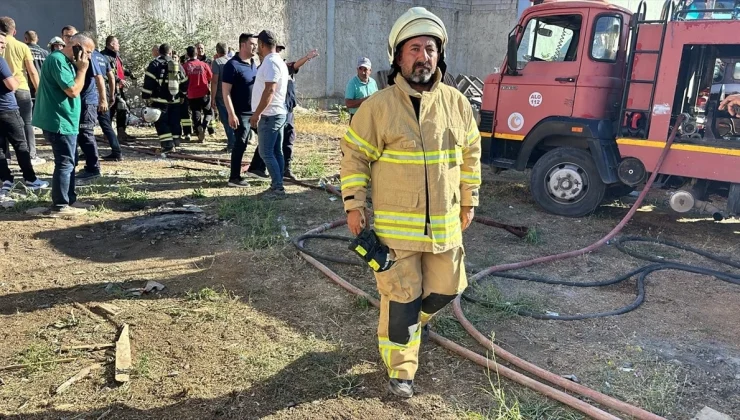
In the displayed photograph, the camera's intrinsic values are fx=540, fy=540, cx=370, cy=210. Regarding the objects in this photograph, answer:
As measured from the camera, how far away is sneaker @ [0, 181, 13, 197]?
19.7ft

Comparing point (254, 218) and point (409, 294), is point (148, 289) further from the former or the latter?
point (409, 294)

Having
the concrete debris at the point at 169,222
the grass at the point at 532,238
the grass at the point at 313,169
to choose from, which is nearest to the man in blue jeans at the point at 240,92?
the grass at the point at 313,169

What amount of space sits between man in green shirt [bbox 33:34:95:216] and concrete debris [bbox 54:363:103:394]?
120 inches

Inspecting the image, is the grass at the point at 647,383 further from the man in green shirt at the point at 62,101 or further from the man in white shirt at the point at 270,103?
the man in green shirt at the point at 62,101

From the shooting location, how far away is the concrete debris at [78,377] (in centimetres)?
273

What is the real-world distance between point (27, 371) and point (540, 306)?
127 inches

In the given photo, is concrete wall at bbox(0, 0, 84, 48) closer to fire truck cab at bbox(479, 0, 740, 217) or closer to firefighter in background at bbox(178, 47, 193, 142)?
firefighter in background at bbox(178, 47, 193, 142)

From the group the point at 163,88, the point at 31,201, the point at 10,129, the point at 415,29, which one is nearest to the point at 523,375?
the point at 415,29

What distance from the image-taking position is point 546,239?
5.49m

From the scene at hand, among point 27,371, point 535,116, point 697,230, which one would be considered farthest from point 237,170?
point 697,230

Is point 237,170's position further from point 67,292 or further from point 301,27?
point 301,27

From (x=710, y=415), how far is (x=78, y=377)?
318 centimetres

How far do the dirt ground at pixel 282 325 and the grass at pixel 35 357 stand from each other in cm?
1

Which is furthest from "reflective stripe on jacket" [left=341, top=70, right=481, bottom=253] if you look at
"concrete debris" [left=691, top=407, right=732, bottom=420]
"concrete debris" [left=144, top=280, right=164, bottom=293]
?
"concrete debris" [left=144, top=280, right=164, bottom=293]
